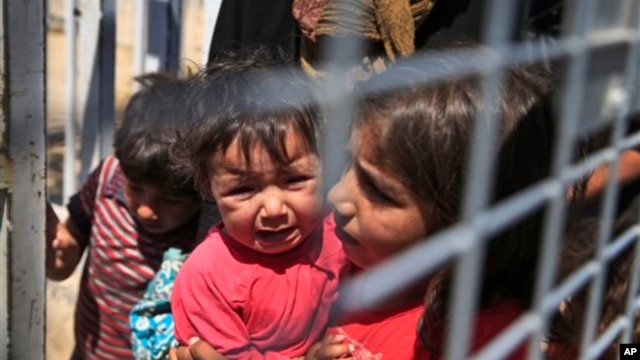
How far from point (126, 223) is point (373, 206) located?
33.8 inches

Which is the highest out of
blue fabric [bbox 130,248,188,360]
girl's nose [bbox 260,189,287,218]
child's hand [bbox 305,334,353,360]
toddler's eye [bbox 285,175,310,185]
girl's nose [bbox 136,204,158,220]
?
toddler's eye [bbox 285,175,310,185]

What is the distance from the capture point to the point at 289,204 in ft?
3.62

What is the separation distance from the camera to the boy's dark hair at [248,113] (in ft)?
3.59

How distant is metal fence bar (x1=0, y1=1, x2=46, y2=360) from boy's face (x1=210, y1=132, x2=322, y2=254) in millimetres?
290

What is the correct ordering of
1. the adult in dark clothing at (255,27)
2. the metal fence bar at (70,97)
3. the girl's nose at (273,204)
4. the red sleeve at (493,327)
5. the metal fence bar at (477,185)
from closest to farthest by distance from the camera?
the metal fence bar at (477,185) → the red sleeve at (493,327) → the girl's nose at (273,204) → the adult in dark clothing at (255,27) → the metal fence bar at (70,97)

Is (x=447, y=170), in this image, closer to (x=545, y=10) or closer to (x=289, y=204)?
(x=289, y=204)

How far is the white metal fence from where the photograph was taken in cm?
60

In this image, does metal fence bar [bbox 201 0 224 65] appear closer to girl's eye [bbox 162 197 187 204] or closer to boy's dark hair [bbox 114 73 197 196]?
boy's dark hair [bbox 114 73 197 196]

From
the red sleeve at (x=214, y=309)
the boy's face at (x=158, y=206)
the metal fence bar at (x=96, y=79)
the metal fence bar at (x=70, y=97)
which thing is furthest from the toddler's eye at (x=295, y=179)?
the metal fence bar at (x=70, y=97)

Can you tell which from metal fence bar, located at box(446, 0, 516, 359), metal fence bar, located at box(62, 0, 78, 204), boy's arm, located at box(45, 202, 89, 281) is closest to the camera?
metal fence bar, located at box(446, 0, 516, 359)

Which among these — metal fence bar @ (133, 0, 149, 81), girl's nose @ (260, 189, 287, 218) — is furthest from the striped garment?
metal fence bar @ (133, 0, 149, 81)

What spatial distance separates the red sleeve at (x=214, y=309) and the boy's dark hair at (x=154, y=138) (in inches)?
10.0

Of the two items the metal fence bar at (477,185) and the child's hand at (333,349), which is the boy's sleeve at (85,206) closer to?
the child's hand at (333,349)

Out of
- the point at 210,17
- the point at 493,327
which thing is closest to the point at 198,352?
the point at 493,327
